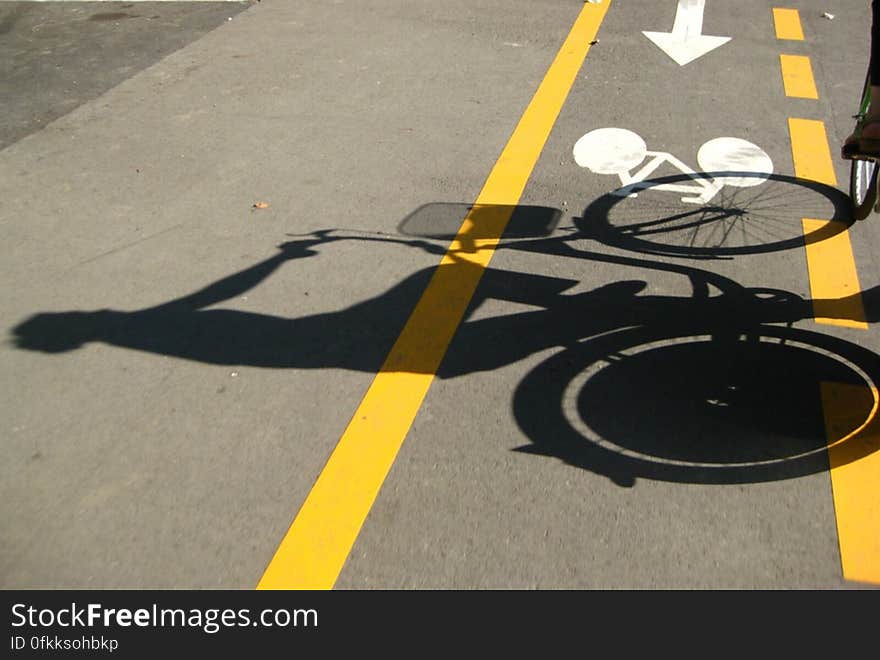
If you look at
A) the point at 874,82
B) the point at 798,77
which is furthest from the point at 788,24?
the point at 874,82

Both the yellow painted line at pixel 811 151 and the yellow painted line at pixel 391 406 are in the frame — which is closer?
the yellow painted line at pixel 391 406

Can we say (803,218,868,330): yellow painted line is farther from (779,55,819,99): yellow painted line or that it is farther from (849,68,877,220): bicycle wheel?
(779,55,819,99): yellow painted line

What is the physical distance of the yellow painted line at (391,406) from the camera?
328cm

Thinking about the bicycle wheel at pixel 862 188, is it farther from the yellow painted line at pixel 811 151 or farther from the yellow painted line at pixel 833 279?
the yellow painted line at pixel 811 151

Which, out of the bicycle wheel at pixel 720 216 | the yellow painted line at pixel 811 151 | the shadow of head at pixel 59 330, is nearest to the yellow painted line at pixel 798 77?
the yellow painted line at pixel 811 151

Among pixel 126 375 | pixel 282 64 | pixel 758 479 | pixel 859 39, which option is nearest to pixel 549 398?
pixel 758 479

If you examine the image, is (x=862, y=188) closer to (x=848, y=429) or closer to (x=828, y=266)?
(x=828, y=266)

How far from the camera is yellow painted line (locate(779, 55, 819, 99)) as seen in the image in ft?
24.1

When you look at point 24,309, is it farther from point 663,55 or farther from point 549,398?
point 663,55

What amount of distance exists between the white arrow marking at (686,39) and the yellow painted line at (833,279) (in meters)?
3.29

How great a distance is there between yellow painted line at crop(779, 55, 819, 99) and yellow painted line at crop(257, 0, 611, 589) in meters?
2.40

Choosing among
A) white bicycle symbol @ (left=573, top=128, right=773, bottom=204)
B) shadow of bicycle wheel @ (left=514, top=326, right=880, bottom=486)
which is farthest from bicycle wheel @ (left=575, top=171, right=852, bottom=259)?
shadow of bicycle wheel @ (left=514, top=326, right=880, bottom=486)

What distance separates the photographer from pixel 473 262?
5062mm

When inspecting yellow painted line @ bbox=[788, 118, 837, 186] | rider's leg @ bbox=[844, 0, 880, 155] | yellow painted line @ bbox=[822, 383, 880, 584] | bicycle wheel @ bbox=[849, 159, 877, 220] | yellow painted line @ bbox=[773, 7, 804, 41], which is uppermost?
rider's leg @ bbox=[844, 0, 880, 155]
